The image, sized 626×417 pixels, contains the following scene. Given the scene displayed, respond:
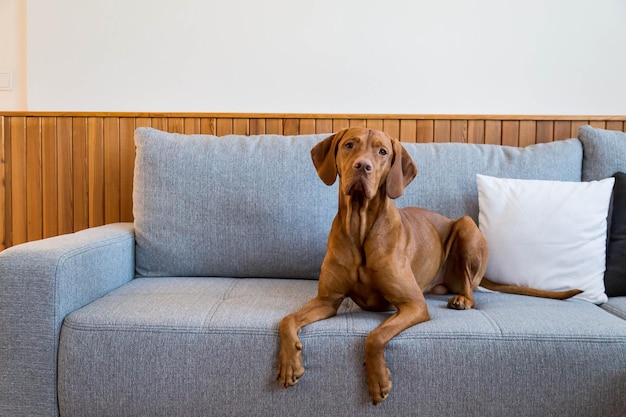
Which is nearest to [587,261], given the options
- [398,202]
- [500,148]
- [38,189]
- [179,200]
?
[500,148]

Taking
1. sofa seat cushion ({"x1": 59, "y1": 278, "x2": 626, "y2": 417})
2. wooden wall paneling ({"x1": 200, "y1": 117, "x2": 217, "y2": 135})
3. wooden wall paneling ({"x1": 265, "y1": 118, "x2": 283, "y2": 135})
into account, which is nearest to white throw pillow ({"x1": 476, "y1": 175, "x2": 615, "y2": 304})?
sofa seat cushion ({"x1": 59, "y1": 278, "x2": 626, "y2": 417})

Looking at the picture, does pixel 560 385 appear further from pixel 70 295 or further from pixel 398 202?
pixel 70 295

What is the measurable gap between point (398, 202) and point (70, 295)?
1.30 metres

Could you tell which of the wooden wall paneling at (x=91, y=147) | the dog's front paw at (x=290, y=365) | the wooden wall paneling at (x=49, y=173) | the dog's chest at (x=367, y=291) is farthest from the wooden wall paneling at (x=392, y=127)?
the wooden wall paneling at (x=49, y=173)

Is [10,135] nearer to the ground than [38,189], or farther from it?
farther from it

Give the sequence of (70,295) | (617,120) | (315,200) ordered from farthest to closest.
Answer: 1. (617,120)
2. (315,200)
3. (70,295)

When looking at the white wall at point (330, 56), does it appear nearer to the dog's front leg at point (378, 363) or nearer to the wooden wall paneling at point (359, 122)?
the wooden wall paneling at point (359, 122)

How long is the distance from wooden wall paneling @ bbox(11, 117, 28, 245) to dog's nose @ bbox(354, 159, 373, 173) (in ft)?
6.36

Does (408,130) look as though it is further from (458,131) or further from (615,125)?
(615,125)

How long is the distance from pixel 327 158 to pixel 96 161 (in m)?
1.47

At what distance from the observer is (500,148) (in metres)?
2.16

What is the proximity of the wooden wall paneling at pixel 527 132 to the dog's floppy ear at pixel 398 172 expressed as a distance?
3.63 ft

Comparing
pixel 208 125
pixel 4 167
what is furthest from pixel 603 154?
pixel 4 167

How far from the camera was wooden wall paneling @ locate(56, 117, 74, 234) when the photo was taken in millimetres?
2504
